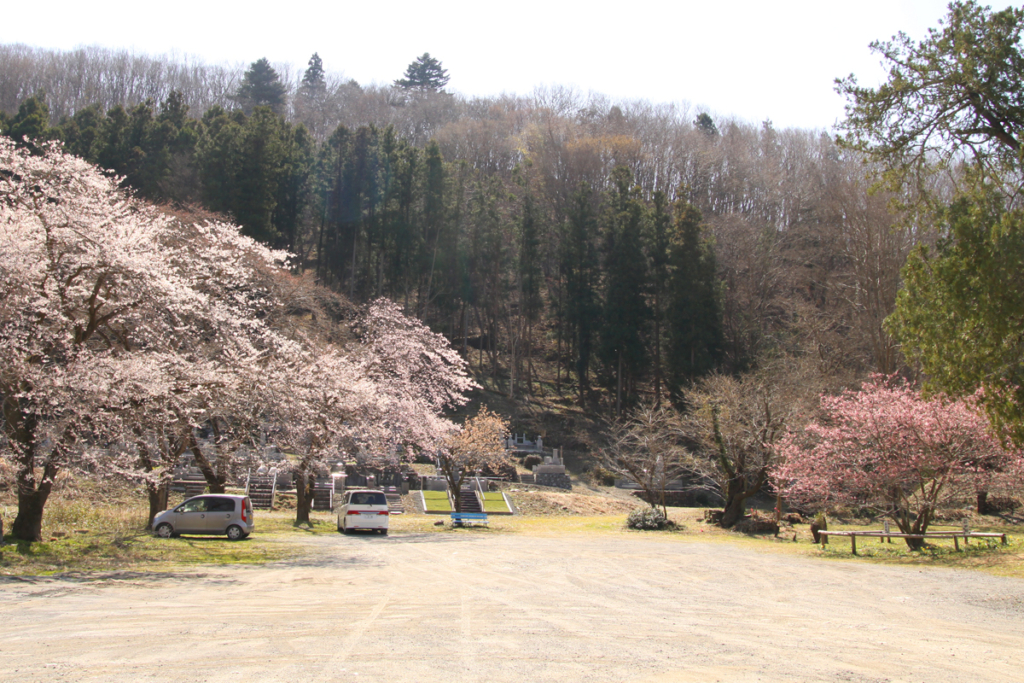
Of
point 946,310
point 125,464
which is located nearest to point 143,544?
point 125,464

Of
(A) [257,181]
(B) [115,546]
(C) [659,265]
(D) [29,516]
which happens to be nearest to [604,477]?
(C) [659,265]

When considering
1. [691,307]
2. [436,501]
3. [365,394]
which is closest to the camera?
[365,394]

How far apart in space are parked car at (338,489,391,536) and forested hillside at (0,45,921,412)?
926 inches

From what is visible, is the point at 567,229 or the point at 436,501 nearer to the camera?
the point at 436,501

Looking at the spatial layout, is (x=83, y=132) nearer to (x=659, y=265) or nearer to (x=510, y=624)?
(x=659, y=265)

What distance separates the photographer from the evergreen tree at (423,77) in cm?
8388

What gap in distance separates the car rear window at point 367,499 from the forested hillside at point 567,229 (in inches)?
921

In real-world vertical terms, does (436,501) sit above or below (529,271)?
below

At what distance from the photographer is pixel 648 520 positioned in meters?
24.2

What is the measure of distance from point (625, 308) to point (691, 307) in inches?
175

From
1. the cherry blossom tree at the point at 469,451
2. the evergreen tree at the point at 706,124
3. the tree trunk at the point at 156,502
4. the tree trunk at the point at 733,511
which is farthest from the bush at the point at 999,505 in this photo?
the evergreen tree at the point at 706,124

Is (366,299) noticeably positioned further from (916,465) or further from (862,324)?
(916,465)

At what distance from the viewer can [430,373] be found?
28062 millimetres

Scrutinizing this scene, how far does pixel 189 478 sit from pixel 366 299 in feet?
79.2
